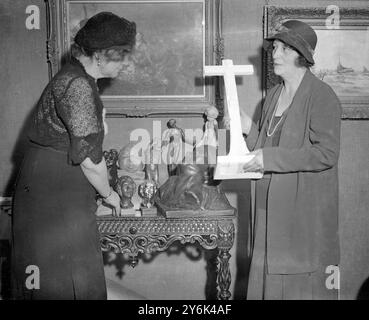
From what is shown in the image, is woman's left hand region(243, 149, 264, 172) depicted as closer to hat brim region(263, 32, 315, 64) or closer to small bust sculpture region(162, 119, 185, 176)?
hat brim region(263, 32, 315, 64)

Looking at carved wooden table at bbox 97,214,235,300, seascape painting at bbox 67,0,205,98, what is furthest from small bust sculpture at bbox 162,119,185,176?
carved wooden table at bbox 97,214,235,300

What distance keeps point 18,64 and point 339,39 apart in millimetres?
1356

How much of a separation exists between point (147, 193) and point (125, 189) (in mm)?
91

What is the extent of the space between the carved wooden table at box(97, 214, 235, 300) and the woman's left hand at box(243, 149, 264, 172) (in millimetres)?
275

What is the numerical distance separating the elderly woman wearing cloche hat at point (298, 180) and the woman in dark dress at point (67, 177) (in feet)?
1.69

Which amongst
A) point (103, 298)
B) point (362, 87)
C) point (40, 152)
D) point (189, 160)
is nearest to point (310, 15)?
point (362, 87)

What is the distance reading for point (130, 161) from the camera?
1971 mm

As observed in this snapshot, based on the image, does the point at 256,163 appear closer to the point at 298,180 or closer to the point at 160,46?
the point at 298,180

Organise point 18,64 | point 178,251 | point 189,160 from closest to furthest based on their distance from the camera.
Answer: point 189,160 → point 18,64 → point 178,251

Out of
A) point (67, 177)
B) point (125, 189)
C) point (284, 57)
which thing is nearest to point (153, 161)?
point (125, 189)

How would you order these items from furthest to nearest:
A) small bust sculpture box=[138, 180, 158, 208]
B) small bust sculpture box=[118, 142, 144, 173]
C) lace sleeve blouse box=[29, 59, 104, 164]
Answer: small bust sculpture box=[118, 142, 144, 173] < small bust sculpture box=[138, 180, 158, 208] < lace sleeve blouse box=[29, 59, 104, 164]

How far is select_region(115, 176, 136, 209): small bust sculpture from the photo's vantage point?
182 cm
